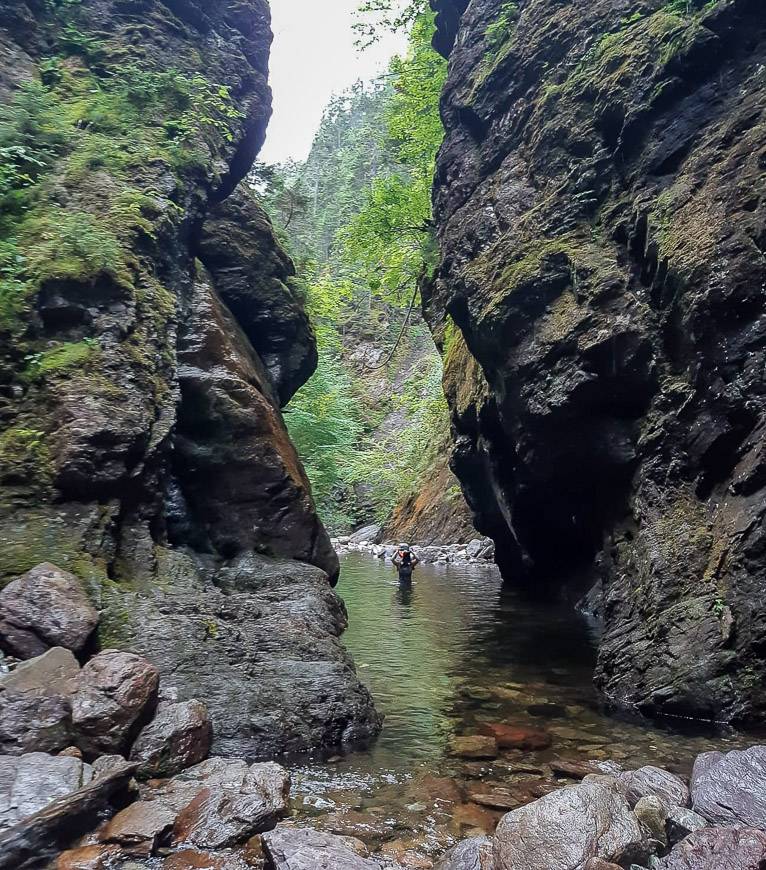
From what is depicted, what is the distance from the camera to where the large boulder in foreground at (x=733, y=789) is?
151 inches

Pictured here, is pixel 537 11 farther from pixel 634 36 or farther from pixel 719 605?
pixel 719 605

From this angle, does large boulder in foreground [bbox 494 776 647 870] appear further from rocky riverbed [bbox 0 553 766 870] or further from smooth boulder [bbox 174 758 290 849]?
smooth boulder [bbox 174 758 290 849]

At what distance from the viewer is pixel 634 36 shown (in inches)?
409

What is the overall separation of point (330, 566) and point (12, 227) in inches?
275

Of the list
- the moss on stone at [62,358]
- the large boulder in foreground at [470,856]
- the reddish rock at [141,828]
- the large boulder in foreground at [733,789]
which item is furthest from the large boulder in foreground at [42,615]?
the large boulder in foreground at [733,789]

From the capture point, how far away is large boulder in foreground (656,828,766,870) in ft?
10.3

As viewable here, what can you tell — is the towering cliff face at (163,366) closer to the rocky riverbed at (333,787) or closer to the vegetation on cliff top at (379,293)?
the rocky riverbed at (333,787)

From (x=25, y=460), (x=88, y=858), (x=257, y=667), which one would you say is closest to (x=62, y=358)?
(x=25, y=460)

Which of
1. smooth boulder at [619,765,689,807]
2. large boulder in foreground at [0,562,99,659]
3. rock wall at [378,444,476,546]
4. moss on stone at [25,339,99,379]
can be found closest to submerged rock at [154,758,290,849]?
large boulder in foreground at [0,562,99,659]

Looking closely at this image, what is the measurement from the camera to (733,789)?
409 cm

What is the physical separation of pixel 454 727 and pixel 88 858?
393cm

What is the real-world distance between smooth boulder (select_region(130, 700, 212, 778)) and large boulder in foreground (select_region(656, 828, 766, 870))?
3209 millimetres

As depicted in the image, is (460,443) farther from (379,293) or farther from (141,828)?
(141,828)

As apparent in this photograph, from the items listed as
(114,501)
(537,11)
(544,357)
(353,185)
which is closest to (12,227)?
(114,501)
